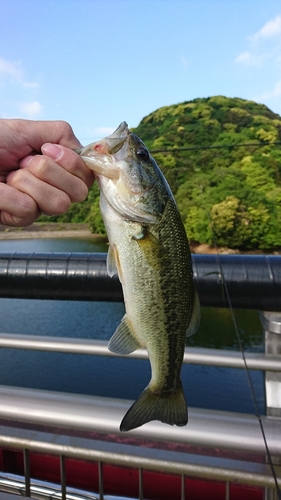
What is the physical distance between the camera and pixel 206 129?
44719 millimetres

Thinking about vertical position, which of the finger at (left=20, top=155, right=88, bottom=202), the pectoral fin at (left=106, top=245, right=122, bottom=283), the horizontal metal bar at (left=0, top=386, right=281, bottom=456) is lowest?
the horizontal metal bar at (left=0, top=386, right=281, bottom=456)

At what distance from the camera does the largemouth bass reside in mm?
1126

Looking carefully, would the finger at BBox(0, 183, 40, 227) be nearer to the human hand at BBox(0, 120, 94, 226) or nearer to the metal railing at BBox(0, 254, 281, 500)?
the human hand at BBox(0, 120, 94, 226)

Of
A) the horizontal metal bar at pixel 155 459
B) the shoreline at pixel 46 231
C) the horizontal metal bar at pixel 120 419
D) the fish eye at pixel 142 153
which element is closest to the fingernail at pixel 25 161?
the fish eye at pixel 142 153

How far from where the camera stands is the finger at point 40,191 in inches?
45.4

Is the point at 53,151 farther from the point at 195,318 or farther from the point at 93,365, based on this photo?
the point at 93,365

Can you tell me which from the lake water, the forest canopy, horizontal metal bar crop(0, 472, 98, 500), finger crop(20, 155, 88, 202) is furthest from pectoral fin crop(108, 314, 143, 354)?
the lake water

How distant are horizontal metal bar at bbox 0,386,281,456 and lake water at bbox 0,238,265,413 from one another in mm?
5818

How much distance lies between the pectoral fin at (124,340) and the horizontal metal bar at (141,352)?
323 mm

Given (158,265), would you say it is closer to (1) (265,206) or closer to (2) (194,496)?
(2) (194,496)

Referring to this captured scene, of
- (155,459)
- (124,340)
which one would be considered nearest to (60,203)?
(124,340)

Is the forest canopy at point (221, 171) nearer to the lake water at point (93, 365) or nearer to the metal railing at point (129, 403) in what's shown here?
the metal railing at point (129, 403)

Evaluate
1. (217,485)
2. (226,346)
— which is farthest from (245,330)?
(217,485)

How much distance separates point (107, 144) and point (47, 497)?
171 centimetres
